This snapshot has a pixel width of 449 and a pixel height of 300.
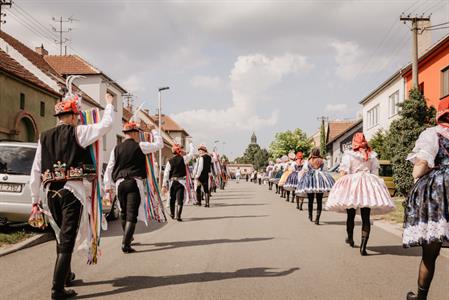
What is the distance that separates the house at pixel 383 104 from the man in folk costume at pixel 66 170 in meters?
30.3

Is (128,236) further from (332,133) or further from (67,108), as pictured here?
(332,133)

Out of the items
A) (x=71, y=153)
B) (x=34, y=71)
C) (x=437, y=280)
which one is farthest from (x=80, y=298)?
(x=34, y=71)

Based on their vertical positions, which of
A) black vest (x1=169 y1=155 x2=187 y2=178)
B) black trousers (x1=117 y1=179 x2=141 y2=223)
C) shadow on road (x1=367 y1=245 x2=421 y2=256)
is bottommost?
shadow on road (x1=367 y1=245 x2=421 y2=256)

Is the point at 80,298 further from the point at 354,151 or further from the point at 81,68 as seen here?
the point at 81,68

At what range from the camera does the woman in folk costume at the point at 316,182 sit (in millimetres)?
12125

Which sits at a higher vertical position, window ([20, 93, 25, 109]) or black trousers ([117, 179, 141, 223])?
window ([20, 93, 25, 109])

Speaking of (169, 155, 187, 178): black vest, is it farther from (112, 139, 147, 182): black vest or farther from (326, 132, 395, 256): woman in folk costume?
(326, 132, 395, 256): woman in folk costume

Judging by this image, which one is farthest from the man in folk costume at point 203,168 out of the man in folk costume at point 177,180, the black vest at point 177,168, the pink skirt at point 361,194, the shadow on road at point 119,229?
the pink skirt at point 361,194

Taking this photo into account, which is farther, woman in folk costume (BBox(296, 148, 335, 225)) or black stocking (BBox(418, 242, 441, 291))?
woman in folk costume (BBox(296, 148, 335, 225))

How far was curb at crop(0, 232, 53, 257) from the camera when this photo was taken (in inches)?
307

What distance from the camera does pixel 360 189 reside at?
26.2ft

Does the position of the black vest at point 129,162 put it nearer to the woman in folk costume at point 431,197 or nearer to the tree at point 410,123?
the woman in folk costume at point 431,197

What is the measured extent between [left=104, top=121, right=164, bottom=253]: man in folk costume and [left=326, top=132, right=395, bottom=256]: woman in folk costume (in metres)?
3.02

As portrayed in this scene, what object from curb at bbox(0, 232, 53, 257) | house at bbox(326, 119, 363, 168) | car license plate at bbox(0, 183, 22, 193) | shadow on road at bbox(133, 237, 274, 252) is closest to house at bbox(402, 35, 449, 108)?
shadow on road at bbox(133, 237, 274, 252)
